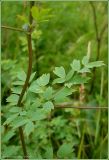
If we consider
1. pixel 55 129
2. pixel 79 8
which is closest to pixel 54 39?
pixel 79 8

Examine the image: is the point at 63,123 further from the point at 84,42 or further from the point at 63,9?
the point at 63,9

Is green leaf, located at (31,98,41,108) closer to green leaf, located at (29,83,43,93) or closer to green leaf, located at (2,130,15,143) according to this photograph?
green leaf, located at (29,83,43,93)

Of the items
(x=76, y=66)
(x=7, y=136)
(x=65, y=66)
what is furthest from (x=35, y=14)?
(x=65, y=66)

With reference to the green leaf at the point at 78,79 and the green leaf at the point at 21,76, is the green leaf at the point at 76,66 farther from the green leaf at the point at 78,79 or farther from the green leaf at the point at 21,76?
the green leaf at the point at 21,76

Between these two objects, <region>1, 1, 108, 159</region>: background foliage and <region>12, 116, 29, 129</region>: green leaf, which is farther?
<region>1, 1, 108, 159</region>: background foliage

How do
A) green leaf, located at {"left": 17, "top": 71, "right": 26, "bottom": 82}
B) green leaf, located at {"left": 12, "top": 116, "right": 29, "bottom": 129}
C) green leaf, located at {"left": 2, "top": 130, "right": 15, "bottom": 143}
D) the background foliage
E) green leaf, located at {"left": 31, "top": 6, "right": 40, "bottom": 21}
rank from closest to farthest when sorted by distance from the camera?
green leaf, located at {"left": 31, "top": 6, "right": 40, "bottom": 21}, green leaf, located at {"left": 12, "top": 116, "right": 29, "bottom": 129}, green leaf, located at {"left": 17, "top": 71, "right": 26, "bottom": 82}, green leaf, located at {"left": 2, "top": 130, "right": 15, "bottom": 143}, the background foliage

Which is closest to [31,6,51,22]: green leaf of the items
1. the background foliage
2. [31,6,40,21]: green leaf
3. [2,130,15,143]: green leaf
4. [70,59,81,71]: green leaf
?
[31,6,40,21]: green leaf

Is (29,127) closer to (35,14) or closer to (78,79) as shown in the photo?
(78,79)

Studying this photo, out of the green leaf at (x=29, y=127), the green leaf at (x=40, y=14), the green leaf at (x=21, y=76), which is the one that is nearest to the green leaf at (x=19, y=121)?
the green leaf at (x=29, y=127)
